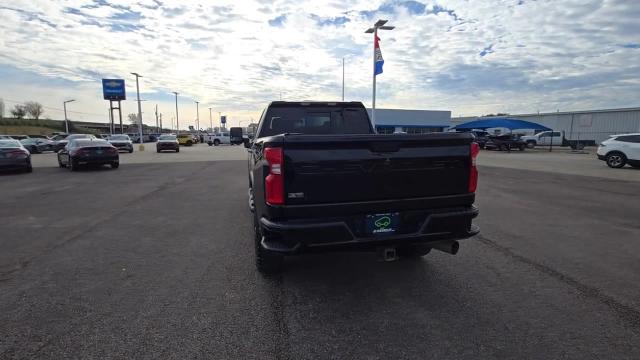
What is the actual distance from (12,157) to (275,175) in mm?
16501

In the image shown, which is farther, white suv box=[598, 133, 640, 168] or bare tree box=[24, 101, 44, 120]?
bare tree box=[24, 101, 44, 120]

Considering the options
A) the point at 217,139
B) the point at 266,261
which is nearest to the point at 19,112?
the point at 217,139

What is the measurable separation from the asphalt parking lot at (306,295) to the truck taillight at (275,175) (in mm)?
1082

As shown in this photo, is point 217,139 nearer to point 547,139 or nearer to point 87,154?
→ point 87,154

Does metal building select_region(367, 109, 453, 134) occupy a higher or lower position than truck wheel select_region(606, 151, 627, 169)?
higher

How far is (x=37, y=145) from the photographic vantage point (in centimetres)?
3136

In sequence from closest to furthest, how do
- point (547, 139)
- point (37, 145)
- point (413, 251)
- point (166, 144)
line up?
point (413, 251) → point (37, 145) → point (166, 144) → point (547, 139)

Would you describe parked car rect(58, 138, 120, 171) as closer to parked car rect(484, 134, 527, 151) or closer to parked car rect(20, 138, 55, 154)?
parked car rect(20, 138, 55, 154)

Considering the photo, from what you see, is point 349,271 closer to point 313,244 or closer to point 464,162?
point 313,244

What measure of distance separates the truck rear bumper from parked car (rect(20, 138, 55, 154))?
116 feet

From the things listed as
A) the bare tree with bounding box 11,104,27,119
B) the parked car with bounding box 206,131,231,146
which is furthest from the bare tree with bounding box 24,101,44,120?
the parked car with bounding box 206,131,231,146

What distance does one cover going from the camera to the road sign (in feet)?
211

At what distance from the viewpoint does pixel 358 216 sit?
3432 mm

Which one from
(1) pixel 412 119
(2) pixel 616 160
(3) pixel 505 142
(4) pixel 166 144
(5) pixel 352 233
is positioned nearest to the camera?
(5) pixel 352 233
